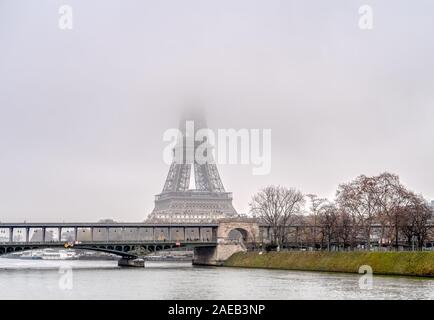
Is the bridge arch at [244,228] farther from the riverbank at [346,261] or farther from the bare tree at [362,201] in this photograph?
the bare tree at [362,201]

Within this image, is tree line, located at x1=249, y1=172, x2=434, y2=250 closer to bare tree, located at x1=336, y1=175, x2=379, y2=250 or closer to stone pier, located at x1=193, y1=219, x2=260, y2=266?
bare tree, located at x1=336, y1=175, x2=379, y2=250

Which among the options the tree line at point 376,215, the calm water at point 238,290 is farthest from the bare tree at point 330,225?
the calm water at point 238,290

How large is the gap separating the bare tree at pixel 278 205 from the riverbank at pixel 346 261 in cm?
742

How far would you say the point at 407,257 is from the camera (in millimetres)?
78688

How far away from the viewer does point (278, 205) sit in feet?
419

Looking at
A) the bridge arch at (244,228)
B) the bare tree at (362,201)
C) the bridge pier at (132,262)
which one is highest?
the bare tree at (362,201)

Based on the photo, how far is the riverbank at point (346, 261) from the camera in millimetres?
75625

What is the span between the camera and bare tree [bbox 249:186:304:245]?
414 feet

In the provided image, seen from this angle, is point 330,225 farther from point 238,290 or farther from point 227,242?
point 238,290

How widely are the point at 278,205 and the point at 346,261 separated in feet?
127
